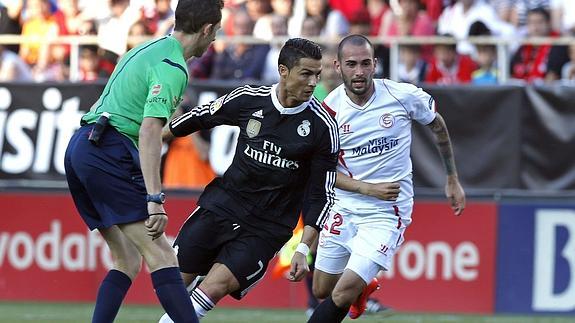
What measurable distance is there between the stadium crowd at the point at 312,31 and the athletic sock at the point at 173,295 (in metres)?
7.03

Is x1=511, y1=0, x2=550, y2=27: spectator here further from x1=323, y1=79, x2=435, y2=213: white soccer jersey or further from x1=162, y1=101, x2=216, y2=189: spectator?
x1=323, y1=79, x2=435, y2=213: white soccer jersey

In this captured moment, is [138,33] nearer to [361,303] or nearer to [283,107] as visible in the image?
[361,303]

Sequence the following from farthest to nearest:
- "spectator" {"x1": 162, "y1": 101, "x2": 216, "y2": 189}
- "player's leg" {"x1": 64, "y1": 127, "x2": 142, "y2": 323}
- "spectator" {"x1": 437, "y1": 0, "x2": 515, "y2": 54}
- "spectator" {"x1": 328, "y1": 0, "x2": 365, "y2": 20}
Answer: "spectator" {"x1": 328, "y1": 0, "x2": 365, "y2": 20} < "spectator" {"x1": 437, "y1": 0, "x2": 515, "y2": 54} < "spectator" {"x1": 162, "y1": 101, "x2": 216, "y2": 189} < "player's leg" {"x1": 64, "y1": 127, "x2": 142, "y2": 323}

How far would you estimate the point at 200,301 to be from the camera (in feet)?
26.7

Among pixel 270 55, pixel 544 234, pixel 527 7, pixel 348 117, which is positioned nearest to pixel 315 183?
pixel 348 117

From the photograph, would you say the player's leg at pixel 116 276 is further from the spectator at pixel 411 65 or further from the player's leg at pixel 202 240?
the spectator at pixel 411 65

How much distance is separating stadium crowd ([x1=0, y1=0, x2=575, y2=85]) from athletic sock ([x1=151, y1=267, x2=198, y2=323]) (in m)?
7.03

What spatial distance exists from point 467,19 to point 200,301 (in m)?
8.57

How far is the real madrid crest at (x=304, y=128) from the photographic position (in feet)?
27.0

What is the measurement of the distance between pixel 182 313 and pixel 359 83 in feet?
7.87

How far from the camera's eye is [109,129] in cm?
787

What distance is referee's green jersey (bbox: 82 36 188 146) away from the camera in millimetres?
7449

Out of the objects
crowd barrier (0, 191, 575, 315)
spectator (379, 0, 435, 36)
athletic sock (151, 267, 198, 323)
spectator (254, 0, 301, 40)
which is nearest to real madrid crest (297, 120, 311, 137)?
athletic sock (151, 267, 198, 323)

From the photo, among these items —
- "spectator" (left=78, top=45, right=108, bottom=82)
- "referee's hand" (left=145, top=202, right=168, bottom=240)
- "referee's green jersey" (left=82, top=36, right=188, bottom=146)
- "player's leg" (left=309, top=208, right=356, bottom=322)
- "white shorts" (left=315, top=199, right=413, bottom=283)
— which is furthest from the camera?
"spectator" (left=78, top=45, right=108, bottom=82)
